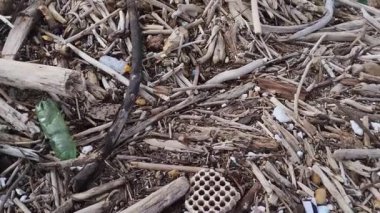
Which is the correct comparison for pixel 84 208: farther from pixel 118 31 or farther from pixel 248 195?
pixel 118 31

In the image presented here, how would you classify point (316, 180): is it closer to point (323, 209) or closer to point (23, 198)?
point (323, 209)

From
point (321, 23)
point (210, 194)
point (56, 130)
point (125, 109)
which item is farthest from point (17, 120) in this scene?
point (321, 23)

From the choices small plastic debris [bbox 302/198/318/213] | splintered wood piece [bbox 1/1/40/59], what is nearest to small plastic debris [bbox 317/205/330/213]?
small plastic debris [bbox 302/198/318/213]

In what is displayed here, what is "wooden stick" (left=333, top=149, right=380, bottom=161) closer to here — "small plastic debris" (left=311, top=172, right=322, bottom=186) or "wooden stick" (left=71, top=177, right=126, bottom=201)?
"small plastic debris" (left=311, top=172, right=322, bottom=186)

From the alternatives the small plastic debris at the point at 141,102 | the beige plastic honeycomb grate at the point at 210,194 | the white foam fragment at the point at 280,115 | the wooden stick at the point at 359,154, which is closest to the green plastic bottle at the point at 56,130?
the small plastic debris at the point at 141,102

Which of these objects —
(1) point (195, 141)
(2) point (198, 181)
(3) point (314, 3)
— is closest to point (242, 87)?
(1) point (195, 141)

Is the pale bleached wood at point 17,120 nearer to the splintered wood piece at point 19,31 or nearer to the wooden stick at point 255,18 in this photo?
the splintered wood piece at point 19,31
